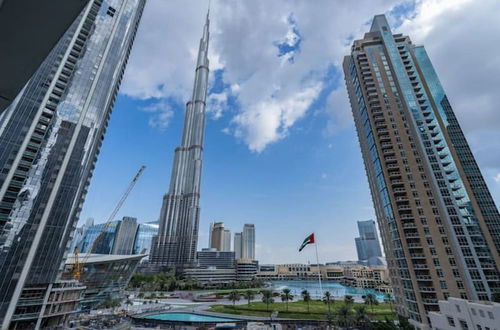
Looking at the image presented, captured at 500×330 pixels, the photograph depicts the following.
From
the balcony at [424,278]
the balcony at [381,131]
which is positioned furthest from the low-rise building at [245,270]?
the balcony at [381,131]

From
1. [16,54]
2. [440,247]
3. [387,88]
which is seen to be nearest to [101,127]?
[16,54]

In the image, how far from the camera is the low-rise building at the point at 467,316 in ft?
89.6

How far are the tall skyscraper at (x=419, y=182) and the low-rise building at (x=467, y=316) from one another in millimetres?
8332

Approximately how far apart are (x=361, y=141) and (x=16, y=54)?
7611cm

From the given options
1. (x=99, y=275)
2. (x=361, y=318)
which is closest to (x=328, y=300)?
(x=361, y=318)

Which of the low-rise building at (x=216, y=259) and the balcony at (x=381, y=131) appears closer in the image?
the balcony at (x=381, y=131)

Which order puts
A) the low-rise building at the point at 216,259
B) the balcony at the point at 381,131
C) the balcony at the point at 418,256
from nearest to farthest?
the balcony at the point at 418,256 < the balcony at the point at 381,131 < the low-rise building at the point at 216,259

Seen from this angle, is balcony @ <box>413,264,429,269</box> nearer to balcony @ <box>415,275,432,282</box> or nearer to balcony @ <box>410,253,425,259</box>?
balcony @ <box>410,253,425,259</box>

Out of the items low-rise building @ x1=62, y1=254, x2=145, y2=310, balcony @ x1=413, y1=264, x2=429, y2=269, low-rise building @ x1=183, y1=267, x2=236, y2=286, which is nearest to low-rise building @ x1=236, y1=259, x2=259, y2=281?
low-rise building @ x1=183, y1=267, x2=236, y2=286

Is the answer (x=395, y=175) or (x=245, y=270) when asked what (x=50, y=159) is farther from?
(x=245, y=270)

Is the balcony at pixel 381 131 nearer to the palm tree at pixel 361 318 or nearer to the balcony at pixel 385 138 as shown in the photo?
the balcony at pixel 385 138

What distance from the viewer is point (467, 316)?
30.0 m

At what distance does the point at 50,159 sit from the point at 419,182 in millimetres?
86205

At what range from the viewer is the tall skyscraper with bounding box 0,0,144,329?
45219 mm
